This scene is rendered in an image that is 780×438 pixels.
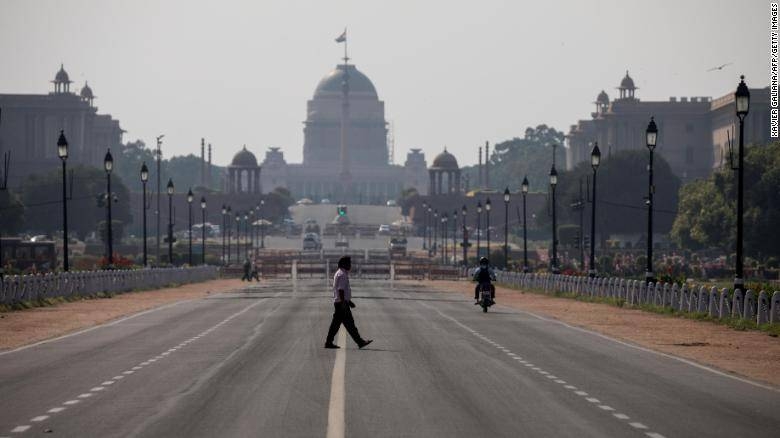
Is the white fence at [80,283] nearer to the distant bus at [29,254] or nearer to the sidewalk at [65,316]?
the sidewalk at [65,316]

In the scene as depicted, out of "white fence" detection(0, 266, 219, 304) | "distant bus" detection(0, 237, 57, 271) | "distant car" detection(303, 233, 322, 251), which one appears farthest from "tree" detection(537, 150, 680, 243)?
"white fence" detection(0, 266, 219, 304)

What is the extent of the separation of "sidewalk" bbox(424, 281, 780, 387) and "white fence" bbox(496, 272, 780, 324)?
0.64 meters

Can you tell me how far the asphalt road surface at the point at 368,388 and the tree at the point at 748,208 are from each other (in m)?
84.9

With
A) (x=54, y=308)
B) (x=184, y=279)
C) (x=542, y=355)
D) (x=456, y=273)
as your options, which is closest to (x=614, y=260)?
(x=456, y=273)

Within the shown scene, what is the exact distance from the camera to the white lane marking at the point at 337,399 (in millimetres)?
17434

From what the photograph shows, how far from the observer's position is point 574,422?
1842 cm

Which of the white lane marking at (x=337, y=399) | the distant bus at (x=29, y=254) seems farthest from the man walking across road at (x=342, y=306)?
the distant bus at (x=29, y=254)

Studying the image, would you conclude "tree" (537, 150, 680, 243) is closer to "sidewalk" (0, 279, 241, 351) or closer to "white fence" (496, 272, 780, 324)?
"white fence" (496, 272, 780, 324)

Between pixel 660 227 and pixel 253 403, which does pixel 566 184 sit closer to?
pixel 660 227

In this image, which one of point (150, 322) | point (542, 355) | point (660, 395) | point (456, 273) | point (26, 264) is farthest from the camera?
point (456, 273)

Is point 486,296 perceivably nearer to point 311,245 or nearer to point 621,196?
point 311,245

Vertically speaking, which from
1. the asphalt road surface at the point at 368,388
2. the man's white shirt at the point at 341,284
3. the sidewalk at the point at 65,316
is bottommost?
the sidewalk at the point at 65,316

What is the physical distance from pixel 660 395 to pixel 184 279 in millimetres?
68615

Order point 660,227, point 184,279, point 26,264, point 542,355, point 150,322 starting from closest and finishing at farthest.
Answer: point 542,355
point 150,322
point 184,279
point 26,264
point 660,227
